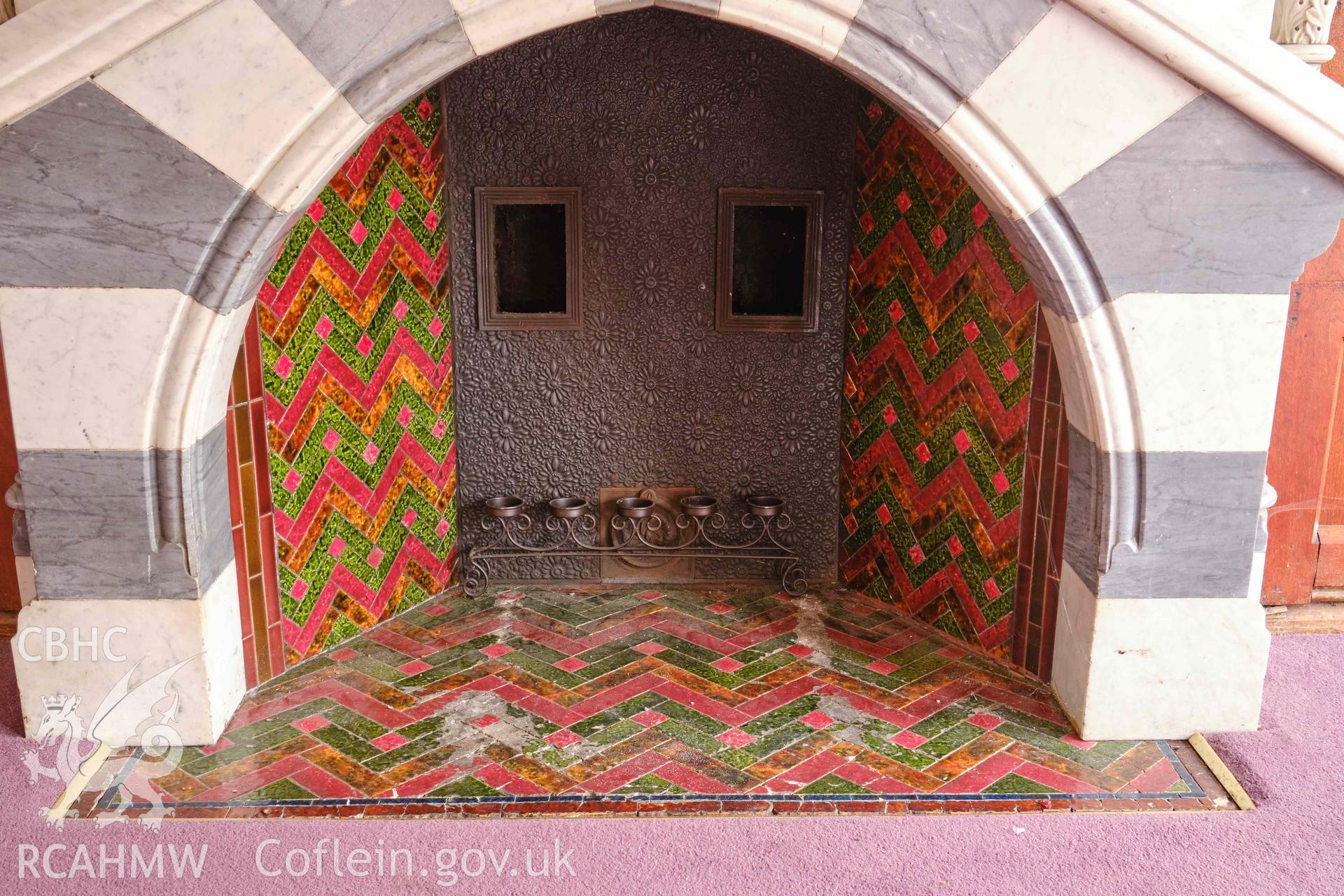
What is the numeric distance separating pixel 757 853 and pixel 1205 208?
205cm

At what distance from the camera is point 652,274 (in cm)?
431

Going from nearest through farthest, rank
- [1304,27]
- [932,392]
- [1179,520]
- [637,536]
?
[1304,27] → [1179,520] → [932,392] → [637,536]

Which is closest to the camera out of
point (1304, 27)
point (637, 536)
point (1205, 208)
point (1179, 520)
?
point (1304, 27)

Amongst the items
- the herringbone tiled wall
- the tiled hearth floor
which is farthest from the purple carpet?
the herringbone tiled wall

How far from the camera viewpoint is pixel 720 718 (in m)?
3.37

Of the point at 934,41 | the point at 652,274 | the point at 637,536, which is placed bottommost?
the point at 637,536

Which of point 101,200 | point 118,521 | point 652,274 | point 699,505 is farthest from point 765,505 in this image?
point 101,200

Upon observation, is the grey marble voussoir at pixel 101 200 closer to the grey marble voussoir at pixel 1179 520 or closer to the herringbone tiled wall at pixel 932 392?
the herringbone tiled wall at pixel 932 392

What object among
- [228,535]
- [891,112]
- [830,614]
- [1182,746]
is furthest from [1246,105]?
[228,535]

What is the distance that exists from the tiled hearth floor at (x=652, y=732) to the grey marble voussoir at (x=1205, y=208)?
1.37m

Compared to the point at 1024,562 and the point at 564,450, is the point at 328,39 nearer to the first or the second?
the point at 564,450

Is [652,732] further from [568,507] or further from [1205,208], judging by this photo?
[1205,208]

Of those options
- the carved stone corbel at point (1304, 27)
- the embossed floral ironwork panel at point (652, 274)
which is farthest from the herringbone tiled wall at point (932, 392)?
the carved stone corbel at point (1304, 27)

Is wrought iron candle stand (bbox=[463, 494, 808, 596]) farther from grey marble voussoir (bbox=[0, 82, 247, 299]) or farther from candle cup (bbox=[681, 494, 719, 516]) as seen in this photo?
grey marble voussoir (bbox=[0, 82, 247, 299])
